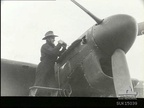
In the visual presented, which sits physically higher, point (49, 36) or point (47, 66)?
point (49, 36)

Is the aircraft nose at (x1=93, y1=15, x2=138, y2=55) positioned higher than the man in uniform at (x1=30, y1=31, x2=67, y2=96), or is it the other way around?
the aircraft nose at (x1=93, y1=15, x2=138, y2=55)

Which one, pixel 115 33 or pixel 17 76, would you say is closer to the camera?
pixel 115 33

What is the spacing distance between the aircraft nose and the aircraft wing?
1.49 feet

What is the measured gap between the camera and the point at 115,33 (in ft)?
6.35

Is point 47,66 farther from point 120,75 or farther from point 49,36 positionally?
point 120,75

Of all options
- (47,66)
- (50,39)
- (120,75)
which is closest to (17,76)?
(47,66)

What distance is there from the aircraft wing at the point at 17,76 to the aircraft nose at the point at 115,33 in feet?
1.49

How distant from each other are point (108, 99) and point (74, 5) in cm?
62

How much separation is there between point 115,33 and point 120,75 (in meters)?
0.26

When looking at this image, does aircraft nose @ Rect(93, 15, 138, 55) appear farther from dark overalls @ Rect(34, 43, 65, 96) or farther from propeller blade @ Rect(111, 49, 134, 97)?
dark overalls @ Rect(34, 43, 65, 96)

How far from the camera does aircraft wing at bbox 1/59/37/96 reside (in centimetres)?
194

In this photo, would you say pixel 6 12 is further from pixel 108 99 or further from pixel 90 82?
pixel 108 99

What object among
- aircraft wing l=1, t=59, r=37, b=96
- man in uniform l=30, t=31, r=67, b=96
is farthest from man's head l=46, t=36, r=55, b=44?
aircraft wing l=1, t=59, r=37, b=96

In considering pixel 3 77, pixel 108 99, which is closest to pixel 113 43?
pixel 108 99
